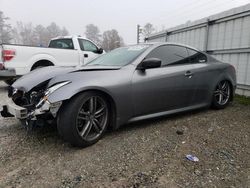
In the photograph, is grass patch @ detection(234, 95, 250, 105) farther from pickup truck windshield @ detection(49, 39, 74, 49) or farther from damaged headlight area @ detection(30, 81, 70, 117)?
pickup truck windshield @ detection(49, 39, 74, 49)

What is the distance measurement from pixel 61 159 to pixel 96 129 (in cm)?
58

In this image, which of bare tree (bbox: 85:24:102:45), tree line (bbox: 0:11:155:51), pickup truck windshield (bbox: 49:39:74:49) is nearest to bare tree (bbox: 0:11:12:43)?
tree line (bbox: 0:11:155:51)

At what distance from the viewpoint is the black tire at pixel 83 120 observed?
2467mm

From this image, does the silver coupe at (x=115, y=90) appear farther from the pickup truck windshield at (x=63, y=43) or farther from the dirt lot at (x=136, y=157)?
the pickup truck windshield at (x=63, y=43)

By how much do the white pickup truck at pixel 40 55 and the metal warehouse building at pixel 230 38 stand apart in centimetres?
349

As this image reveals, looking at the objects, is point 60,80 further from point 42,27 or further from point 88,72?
point 42,27

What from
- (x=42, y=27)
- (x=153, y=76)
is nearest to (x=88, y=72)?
(x=153, y=76)

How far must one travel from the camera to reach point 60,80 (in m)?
2.65

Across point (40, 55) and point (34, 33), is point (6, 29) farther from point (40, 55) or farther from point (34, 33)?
point (40, 55)

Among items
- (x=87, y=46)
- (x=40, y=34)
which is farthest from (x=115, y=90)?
(x=40, y=34)

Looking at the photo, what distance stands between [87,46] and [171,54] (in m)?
4.98

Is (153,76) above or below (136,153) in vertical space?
above

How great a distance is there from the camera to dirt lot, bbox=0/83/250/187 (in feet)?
6.71

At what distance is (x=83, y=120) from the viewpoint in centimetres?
268
